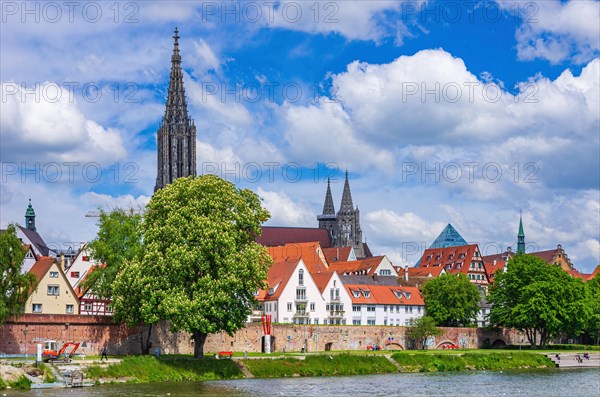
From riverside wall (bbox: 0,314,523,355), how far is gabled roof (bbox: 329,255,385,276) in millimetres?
31455

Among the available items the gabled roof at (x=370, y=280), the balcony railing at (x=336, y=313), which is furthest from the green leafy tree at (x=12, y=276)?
the gabled roof at (x=370, y=280)

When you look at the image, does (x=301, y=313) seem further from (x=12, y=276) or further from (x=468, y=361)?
(x=12, y=276)

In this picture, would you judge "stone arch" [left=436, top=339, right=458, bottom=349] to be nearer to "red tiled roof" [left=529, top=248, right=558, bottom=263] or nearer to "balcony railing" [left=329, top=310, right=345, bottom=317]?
"balcony railing" [left=329, top=310, right=345, bottom=317]

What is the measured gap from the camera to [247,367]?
7600cm

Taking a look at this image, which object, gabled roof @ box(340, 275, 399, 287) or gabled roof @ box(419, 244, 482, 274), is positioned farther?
gabled roof @ box(419, 244, 482, 274)

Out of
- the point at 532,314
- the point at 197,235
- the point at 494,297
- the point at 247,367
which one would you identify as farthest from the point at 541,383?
the point at 494,297

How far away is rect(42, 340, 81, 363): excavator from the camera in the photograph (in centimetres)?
7056

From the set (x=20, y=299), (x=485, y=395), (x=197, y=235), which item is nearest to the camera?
(x=485, y=395)

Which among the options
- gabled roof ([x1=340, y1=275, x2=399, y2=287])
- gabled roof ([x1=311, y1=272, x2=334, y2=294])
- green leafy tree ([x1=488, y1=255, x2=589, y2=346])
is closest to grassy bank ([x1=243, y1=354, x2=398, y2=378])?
green leafy tree ([x1=488, y1=255, x2=589, y2=346])

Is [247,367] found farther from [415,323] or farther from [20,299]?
[415,323]

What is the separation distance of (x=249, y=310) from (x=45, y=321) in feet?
63.2

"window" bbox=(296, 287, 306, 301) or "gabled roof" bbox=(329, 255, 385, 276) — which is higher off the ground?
"gabled roof" bbox=(329, 255, 385, 276)

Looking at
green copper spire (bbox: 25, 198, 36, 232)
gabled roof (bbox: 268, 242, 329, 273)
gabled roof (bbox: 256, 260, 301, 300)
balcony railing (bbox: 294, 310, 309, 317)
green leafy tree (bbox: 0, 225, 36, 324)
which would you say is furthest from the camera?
green copper spire (bbox: 25, 198, 36, 232)

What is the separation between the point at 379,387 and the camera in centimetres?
6700
